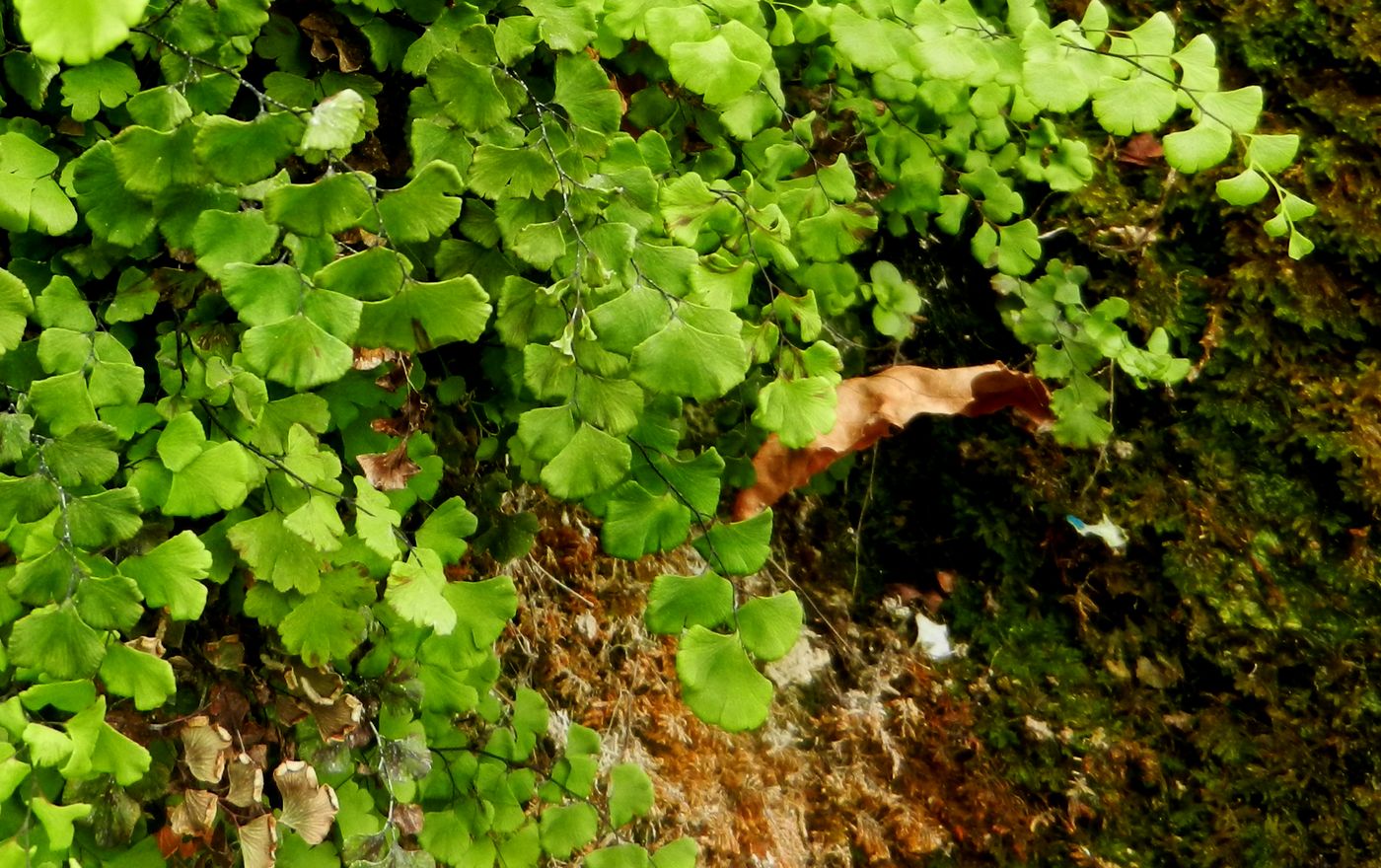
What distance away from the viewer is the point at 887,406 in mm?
1385

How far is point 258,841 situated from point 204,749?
0.10 metres

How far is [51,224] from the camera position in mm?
869

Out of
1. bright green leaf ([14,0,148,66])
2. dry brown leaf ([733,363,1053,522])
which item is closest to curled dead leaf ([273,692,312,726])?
dry brown leaf ([733,363,1053,522])

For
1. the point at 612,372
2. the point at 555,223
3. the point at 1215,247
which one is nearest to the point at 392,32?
the point at 555,223

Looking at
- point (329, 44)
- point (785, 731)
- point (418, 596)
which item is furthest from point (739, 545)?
point (785, 731)

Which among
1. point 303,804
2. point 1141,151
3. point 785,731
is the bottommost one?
point 785,731

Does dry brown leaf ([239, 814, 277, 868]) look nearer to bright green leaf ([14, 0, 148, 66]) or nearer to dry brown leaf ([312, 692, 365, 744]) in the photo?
dry brown leaf ([312, 692, 365, 744])

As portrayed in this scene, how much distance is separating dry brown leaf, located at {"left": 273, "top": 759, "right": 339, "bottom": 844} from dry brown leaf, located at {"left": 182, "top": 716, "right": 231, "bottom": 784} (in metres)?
0.06

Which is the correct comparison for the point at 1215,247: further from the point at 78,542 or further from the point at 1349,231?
the point at 78,542

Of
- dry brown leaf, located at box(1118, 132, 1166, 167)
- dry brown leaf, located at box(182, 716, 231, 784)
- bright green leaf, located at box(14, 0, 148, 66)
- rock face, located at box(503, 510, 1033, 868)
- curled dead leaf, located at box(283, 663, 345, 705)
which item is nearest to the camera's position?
bright green leaf, located at box(14, 0, 148, 66)

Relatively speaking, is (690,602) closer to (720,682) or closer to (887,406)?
(720,682)

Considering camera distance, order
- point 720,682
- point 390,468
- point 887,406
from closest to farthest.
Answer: point 720,682 < point 390,468 < point 887,406

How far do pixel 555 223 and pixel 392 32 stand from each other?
0.99 feet

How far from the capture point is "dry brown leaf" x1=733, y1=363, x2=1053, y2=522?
4.44 feet
